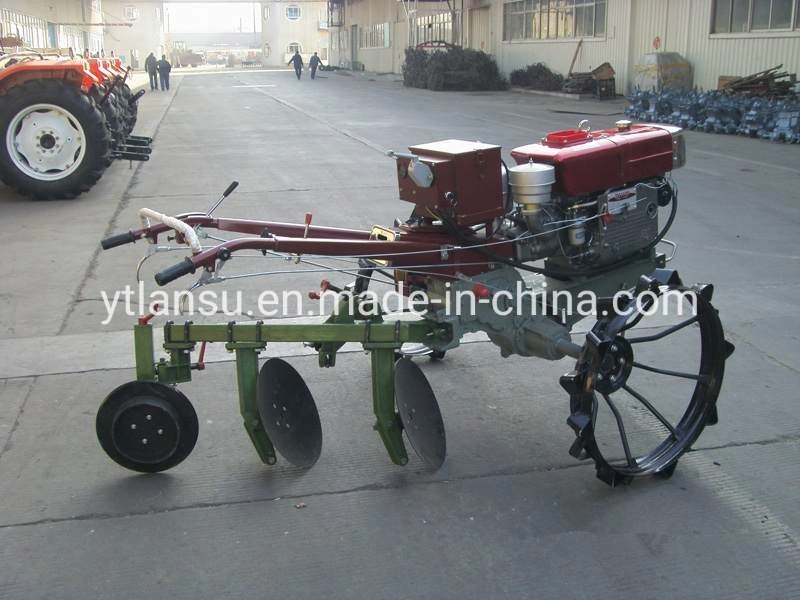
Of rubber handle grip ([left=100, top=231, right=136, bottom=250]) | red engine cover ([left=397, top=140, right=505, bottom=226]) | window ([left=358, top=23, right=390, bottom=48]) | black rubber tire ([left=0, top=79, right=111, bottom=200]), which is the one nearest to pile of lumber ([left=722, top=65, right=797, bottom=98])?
black rubber tire ([left=0, top=79, right=111, bottom=200])

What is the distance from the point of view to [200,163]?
13.7 m

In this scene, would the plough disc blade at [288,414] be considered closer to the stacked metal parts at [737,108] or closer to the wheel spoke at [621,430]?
the wheel spoke at [621,430]

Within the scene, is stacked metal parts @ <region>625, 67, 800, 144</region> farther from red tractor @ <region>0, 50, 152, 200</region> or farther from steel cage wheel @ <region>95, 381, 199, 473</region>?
steel cage wheel @ <region>95, 381, 199, 473</region>

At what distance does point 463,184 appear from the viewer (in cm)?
374

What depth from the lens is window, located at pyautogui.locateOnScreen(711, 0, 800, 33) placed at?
18.9 meters

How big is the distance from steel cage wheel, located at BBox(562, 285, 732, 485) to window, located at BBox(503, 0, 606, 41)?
2471cm

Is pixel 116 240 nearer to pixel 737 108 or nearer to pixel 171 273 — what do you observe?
pixel 171 273

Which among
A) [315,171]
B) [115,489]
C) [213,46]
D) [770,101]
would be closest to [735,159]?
[770,101]

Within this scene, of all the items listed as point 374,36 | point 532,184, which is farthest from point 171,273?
point 374,36

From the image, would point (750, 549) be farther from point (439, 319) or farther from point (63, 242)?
point (63, 242)

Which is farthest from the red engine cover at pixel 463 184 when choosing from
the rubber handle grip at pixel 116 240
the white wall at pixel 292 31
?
the white wall at pixel 292 31

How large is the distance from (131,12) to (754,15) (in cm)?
5920

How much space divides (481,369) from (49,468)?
8.10 feet

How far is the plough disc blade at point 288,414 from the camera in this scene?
3.97m
